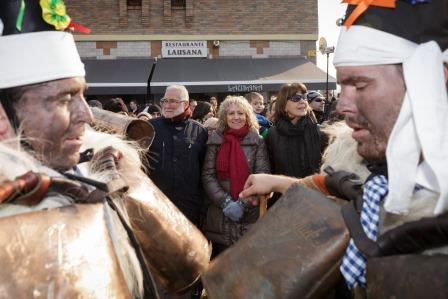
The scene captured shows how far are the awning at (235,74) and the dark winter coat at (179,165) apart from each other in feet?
38.9

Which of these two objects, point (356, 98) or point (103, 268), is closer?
point (103, 268)

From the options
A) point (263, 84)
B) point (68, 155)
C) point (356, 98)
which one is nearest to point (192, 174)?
point (68, 155)

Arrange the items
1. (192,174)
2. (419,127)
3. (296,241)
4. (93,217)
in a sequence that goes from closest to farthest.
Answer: (419,127)
(93,217)
(296,241)
(192,174)

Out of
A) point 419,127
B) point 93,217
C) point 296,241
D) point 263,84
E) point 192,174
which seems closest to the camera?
point 419,127

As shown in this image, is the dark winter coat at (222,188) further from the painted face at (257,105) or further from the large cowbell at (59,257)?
the large cowbell at (59,257)

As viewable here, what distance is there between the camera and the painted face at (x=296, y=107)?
3982mm

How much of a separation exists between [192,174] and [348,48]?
280cm

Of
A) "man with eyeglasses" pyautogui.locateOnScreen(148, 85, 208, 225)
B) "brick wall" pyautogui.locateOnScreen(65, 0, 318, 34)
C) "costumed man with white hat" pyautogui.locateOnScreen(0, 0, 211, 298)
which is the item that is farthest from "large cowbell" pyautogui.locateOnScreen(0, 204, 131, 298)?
"brick wall" pyautogui.locateOnScreen(65, 0, 318, 34)

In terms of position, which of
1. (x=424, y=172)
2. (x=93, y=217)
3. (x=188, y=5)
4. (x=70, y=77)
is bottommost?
(x=93, y=217)

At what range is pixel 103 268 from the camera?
127cm

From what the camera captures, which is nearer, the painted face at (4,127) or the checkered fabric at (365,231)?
the checkered fabric at (365,231)

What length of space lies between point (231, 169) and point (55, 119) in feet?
8.20

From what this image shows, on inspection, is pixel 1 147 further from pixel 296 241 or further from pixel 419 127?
pixel 419 127

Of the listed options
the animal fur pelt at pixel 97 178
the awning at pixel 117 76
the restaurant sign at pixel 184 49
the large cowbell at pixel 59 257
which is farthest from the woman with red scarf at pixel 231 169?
the restaurant sign at pixel 184 49
